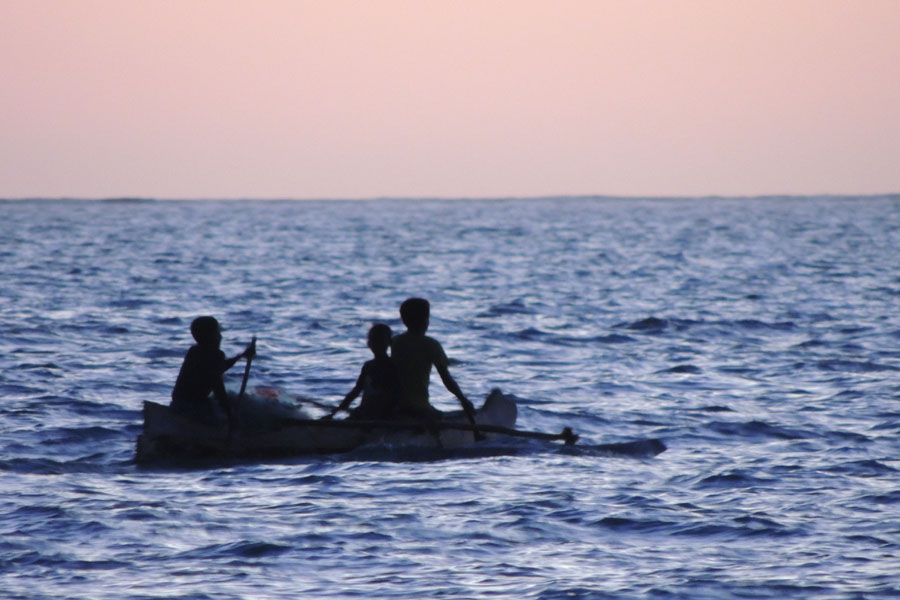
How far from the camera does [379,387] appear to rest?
1455 centimetres

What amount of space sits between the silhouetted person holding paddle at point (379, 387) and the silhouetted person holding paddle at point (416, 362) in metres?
0.10

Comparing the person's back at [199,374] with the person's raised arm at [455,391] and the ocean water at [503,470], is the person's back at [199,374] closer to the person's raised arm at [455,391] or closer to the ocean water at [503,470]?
the ocean water at [503,470]

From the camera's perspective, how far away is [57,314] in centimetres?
3269

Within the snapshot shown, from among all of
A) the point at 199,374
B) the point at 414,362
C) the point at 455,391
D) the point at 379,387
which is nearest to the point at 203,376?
the point at 199,374

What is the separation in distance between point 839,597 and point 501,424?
6901mm

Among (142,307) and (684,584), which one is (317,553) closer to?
(684,584)

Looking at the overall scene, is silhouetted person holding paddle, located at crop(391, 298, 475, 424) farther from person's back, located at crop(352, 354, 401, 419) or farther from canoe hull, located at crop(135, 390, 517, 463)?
canoe hull, located at crop(135, 390, 517, 463)

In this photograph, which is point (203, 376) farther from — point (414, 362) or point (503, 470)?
point (503, 470)

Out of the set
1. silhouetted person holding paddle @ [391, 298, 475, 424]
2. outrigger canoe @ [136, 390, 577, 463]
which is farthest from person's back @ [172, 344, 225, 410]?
silhouetted person holding paddle @ [391, 298, 475, 424]

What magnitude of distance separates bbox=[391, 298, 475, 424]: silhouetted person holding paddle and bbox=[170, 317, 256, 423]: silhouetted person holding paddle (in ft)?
5.68

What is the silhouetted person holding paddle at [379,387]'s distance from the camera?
14.5 m

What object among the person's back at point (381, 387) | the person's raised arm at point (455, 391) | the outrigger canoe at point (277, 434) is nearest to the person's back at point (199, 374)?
the outrigger canoe at point (277, 434)

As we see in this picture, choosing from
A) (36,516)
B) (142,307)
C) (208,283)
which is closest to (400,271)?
(208,283)

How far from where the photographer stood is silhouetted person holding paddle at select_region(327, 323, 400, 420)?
1448cm
